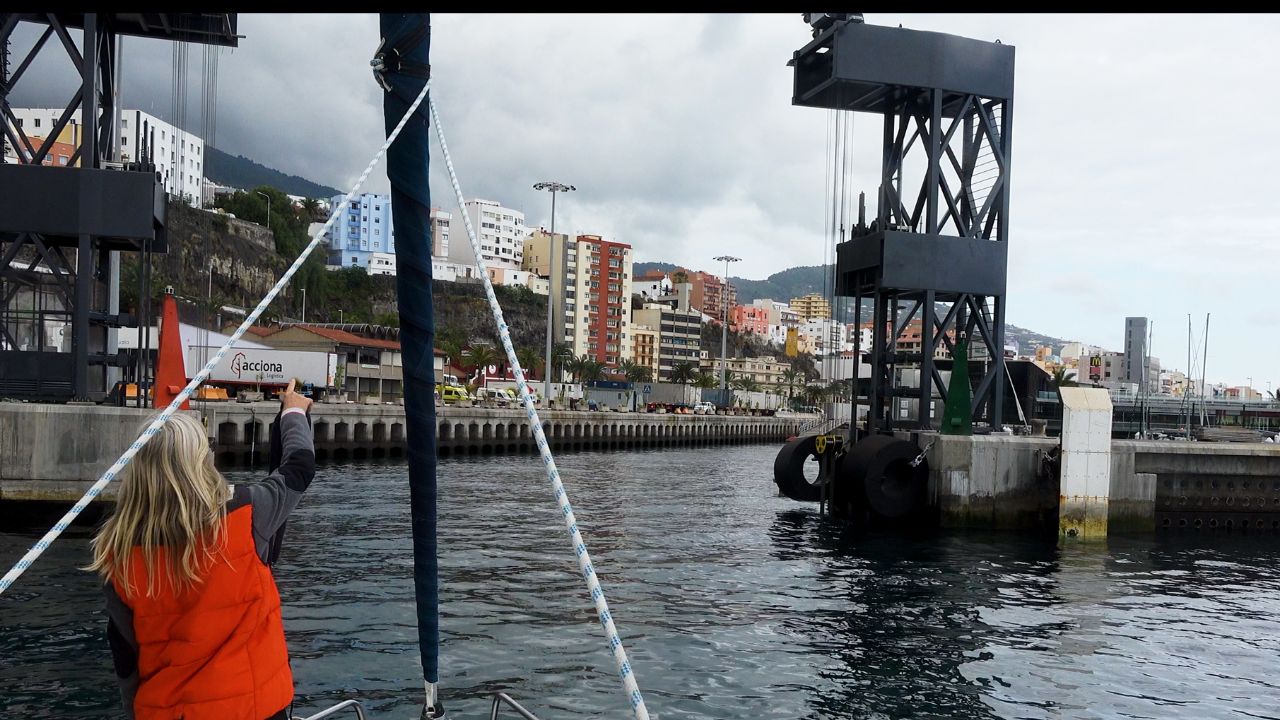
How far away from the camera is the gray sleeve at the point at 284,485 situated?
3.26 m

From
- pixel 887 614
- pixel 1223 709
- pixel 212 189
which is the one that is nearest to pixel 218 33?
pixel 887 614

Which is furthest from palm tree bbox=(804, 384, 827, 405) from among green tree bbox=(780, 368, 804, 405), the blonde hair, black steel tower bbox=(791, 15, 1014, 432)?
the blonde hair

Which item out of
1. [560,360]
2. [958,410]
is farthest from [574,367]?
[958,410]

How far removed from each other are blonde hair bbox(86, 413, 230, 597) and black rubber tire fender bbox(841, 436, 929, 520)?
872 inches

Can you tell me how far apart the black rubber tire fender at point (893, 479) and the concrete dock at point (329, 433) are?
10232 millimetres

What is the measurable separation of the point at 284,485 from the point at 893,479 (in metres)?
22.3

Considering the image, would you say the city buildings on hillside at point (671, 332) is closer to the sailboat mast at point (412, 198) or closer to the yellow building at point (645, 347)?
the yellow building at point (645, 347)

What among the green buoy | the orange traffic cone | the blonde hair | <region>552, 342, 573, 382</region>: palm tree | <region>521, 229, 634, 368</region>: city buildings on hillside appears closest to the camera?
the blonde hair

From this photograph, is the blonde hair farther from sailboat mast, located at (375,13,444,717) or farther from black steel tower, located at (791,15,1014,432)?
black steel tower, located at (791,15,1014,432)

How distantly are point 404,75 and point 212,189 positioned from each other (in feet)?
526

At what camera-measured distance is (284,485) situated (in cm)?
340

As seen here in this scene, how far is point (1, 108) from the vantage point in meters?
21.8

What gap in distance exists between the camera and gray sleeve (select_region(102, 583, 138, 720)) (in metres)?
3.06

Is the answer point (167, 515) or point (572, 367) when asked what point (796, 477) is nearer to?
point (167, 515)
